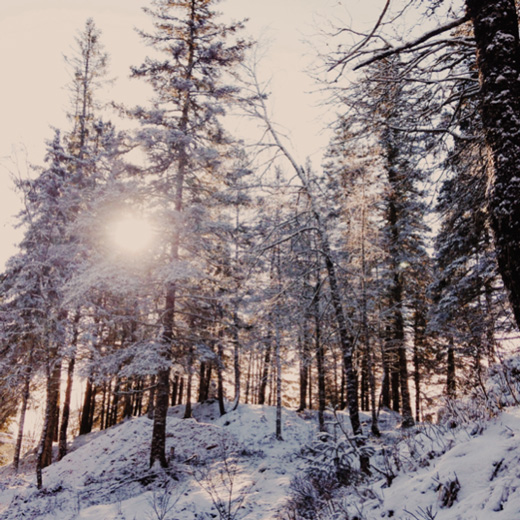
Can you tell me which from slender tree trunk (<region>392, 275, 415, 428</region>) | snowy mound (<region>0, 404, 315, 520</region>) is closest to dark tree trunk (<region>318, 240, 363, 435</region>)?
snowy mound (<region>0, 404, 315, 520</region>)

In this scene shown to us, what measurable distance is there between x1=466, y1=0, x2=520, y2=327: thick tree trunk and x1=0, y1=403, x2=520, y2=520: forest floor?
5.03 feet

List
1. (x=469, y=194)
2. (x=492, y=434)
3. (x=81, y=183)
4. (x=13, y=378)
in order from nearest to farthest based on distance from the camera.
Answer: (x=492, y=434), (x=469, y=194), (x=13, y=378), (x=81, y=183)

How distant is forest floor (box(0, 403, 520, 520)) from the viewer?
9.32ft

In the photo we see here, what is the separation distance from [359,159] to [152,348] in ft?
27.8

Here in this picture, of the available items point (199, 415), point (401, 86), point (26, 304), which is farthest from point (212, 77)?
point (199, 415)

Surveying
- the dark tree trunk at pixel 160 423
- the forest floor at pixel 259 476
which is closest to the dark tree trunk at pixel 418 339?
the forest floor at pixel 259 476

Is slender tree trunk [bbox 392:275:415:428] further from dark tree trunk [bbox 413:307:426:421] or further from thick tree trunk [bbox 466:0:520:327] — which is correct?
thick tree trunk [bbox 466:0:520:327]

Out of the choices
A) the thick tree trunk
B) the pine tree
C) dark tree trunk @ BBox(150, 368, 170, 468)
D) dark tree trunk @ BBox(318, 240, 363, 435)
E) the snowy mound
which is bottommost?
the snowy mound

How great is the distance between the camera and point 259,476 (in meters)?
9.85

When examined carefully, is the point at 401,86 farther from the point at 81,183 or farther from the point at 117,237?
the point at 81,183

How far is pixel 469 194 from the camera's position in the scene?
5.51 metres

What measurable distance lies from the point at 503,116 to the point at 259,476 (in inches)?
A: 435

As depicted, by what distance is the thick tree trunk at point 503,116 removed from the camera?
2.78 metres

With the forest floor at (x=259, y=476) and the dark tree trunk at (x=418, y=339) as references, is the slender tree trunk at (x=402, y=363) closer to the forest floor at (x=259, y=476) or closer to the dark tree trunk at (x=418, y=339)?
the forest floor at (x=259, y=476)
